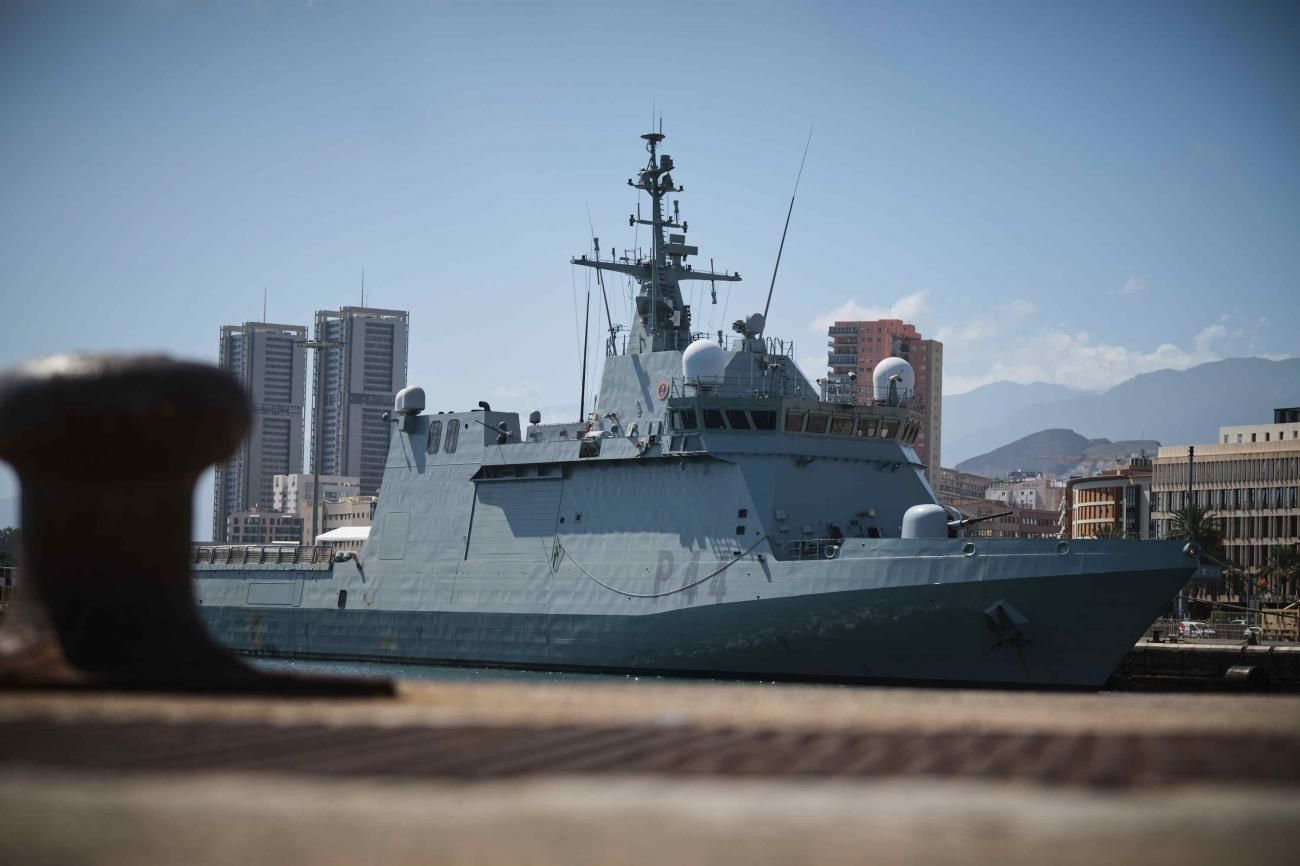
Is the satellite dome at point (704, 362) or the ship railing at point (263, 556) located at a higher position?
the satellite dome at point (704, 362)

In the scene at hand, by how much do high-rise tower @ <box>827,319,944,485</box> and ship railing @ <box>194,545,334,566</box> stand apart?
310 ft

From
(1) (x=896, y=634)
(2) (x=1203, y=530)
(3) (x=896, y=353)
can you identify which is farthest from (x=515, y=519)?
(3) (x=896, y=353)

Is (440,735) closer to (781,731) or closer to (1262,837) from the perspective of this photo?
(781,731)

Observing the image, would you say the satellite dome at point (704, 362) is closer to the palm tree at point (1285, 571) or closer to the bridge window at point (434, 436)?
the bridge window at point (434, 436)

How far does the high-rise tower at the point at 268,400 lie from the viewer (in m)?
176

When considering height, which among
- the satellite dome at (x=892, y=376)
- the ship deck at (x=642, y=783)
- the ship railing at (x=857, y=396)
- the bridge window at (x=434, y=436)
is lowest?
the ship deck at (x=642, y=783)

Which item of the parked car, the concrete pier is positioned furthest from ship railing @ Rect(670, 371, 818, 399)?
the parked car

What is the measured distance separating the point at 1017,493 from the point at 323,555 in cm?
12789

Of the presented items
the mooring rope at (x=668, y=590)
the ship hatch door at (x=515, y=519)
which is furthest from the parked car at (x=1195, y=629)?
the ship hatch door at (x=515, y=519)

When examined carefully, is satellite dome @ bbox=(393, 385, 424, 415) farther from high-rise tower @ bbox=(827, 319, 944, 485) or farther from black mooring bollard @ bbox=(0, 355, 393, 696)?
high-rise tower @ bbox=(827, 319, 944, 485)

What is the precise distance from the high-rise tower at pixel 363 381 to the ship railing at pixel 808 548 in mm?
135223

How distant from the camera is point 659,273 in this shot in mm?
36750

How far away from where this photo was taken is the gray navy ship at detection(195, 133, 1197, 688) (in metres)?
27.0

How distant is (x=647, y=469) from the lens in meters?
32.1
